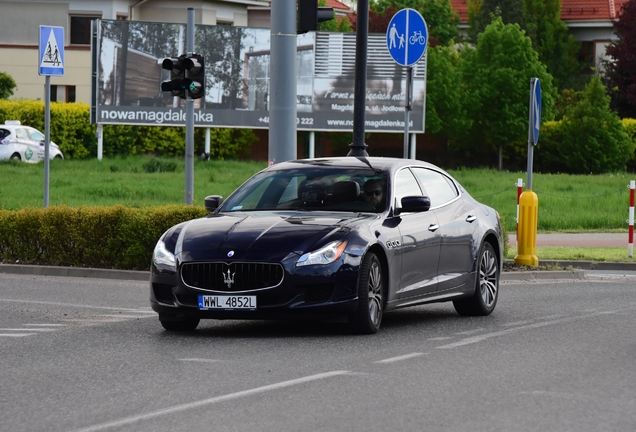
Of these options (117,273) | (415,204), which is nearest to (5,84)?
(117,273)

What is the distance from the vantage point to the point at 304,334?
38.4 ft

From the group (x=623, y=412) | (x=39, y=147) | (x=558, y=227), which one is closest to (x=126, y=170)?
(x=39, y=147)

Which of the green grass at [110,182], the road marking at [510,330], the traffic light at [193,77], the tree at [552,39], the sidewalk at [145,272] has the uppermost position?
the tree at [552,39]

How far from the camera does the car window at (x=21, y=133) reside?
156 ft

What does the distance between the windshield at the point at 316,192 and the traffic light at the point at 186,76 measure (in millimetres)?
7563

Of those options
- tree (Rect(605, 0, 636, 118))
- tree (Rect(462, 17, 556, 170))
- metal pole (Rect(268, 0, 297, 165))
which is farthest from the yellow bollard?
tree (Rect(605, 0, 636, 118))

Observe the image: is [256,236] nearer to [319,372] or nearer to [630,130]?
[319,372]

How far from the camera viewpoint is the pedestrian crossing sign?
69.8ft

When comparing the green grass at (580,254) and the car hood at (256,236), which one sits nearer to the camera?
the car hood at (256,236)

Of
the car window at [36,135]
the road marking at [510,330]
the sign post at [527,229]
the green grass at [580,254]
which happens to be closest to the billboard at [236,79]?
the car window at [36,135]

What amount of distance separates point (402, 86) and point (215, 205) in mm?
35101

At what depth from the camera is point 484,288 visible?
13.7 meters

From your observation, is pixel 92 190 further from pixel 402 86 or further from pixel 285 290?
pixel 285 290

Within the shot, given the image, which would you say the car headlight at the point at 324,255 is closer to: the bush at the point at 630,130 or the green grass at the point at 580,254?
the green grass at the point at 580,254
